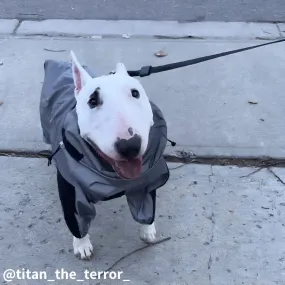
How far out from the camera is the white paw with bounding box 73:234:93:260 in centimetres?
272

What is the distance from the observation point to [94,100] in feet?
7.30

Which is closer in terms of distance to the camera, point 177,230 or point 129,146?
point 129,146

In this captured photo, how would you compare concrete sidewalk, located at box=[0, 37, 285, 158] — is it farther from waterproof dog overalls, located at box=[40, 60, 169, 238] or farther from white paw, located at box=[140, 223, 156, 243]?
waterproof dog overalls, located at box=[40, 60, 169, 238]

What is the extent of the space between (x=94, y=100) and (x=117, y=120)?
0.17 metres

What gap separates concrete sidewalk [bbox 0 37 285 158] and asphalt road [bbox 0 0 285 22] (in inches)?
23.4

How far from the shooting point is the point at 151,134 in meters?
2.45

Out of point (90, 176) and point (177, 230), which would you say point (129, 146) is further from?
point (177, 230)

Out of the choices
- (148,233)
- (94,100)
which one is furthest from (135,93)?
(148,233)

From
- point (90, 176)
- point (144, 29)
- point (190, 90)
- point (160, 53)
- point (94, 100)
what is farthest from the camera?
point (144, 29)

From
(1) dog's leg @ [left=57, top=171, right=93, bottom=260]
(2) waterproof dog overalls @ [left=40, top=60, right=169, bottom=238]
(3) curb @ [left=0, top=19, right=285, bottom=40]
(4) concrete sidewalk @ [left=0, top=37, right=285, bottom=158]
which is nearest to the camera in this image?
(2) waterproof dog overalls @ [left=40, top=60, right=169, bottom=238]

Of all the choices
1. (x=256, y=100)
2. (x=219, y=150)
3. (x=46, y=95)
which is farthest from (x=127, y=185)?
(x=256, y=100)

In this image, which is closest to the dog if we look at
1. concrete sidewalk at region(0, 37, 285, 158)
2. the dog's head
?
the dog's head

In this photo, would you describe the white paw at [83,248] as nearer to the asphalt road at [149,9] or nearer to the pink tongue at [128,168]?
the pink tongue at [128,168]

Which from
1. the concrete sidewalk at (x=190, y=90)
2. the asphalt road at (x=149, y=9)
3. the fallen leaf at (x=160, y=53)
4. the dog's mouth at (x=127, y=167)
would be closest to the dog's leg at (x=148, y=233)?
the dog's mouth at (x=127, y=167)
